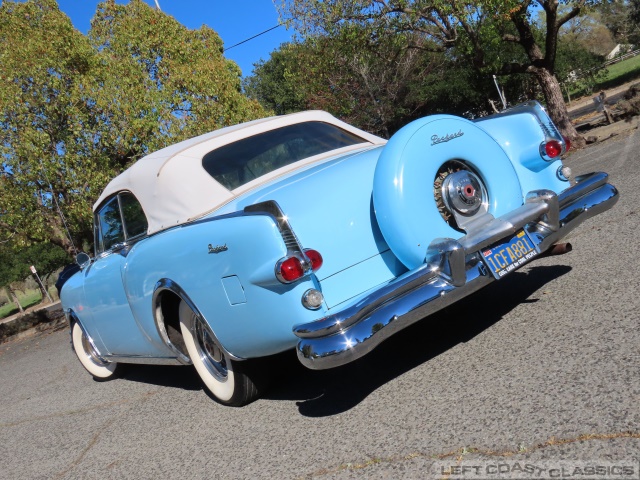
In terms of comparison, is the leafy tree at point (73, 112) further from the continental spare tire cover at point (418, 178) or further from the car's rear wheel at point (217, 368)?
the continental spare tire cover at point (418, 178)

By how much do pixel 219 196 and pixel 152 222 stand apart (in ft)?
1.95

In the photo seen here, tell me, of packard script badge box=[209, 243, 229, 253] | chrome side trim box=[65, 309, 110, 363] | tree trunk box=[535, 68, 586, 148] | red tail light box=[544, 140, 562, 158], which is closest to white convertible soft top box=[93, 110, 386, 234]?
packard script badge box=[209, 243, 229, 253]

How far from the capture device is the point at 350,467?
9.63 feet

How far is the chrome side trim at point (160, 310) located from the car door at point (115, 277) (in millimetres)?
345

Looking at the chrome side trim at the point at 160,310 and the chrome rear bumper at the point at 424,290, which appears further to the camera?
the chrome side trim at the point at 160,310

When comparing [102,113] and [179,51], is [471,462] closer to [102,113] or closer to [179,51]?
[102,113]

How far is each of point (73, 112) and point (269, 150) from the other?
11.2m

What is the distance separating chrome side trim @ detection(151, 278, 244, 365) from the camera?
3.91m

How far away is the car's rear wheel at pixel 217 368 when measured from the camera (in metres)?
4.13

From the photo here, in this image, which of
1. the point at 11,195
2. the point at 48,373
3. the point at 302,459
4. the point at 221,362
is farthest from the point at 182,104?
the point at 302,459

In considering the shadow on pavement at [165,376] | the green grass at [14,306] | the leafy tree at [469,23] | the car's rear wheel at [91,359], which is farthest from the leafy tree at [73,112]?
the green grass at [14,306]

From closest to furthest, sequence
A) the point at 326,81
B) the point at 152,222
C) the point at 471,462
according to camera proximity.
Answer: the point at 471,462 < the point at 152,222 < the point at 326,81

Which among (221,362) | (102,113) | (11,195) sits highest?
(102,113)

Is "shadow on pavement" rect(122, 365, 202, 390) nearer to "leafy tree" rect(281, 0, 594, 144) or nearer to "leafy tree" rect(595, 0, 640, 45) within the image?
"leafy tree" rect(281, 0, 594, 144)
